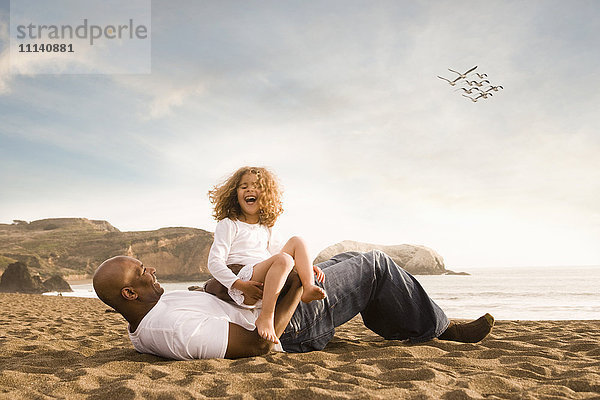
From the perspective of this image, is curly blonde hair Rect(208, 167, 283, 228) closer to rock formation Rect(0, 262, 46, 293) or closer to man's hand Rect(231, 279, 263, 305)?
man's hand Rect(231, 279, 263, 305)

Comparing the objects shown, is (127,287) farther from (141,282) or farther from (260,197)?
(260,197)

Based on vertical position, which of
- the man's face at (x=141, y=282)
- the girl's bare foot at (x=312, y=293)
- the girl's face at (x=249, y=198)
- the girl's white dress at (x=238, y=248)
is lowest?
the girl's bare foot at (x=312, y=293)

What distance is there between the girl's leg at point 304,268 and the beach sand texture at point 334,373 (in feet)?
1.28

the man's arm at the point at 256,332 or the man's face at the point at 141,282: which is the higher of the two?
the man's face at the point at 141,282

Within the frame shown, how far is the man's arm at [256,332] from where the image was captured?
264cm

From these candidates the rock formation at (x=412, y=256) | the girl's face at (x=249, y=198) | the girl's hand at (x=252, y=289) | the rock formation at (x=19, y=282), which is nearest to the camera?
the girl's hand at (x=252, y=289)

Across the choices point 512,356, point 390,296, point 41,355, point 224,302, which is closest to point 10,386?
point 41,355

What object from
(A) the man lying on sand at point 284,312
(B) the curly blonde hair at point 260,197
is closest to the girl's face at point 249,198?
(B) the curly blonde hair at point 260,197

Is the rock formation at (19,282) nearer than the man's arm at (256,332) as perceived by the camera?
No

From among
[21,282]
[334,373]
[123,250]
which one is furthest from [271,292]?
[123,250]

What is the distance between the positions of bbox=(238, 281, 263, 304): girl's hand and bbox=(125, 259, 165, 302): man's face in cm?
55

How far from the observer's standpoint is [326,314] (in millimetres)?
2965

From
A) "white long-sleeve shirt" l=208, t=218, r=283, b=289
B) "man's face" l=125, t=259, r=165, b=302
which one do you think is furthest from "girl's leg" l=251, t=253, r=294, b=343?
"man's face" l=125, t=259, r=165, b=302

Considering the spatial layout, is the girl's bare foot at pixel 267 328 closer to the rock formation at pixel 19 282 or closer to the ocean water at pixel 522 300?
the ocean water at pixel 522 300
